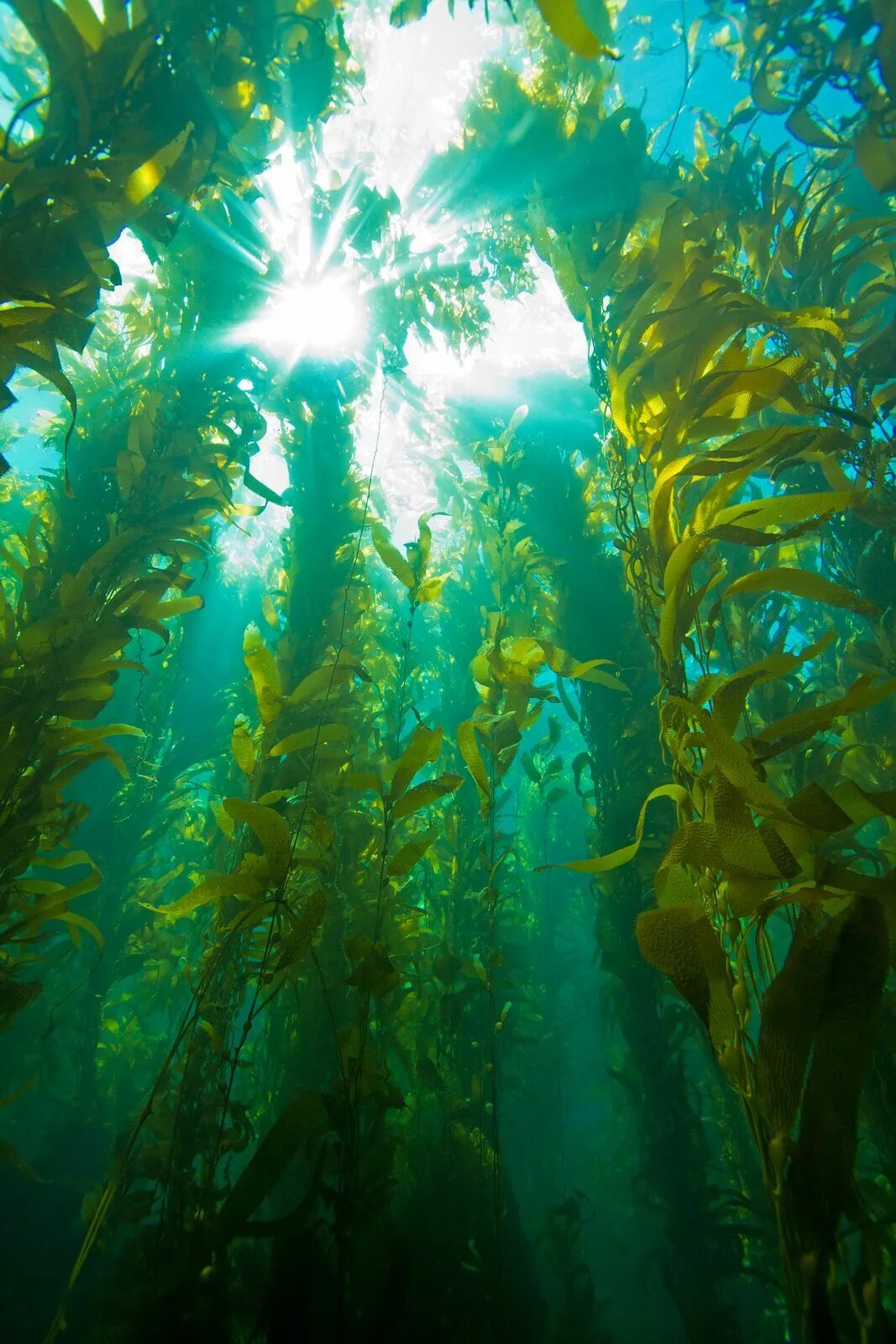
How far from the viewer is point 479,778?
1733 millimetres

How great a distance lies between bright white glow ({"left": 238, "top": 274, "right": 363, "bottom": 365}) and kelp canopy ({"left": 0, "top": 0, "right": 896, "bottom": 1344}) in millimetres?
29

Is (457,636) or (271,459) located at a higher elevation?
(271,459)

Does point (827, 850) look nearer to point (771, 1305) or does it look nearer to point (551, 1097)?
point (771, 1305)

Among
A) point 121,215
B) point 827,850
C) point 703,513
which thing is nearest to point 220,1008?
point 827,850

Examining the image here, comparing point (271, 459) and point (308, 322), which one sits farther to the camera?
point (271, 459)

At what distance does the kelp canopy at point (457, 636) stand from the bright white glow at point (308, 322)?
0.03 meters

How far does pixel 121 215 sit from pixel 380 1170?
115 inches

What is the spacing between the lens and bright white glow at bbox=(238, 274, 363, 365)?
3.07 metres

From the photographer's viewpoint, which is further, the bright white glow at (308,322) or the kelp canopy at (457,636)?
the bright white glow at (308,322)

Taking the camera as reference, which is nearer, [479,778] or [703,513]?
[703,513]

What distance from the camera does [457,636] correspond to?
17.7 feet

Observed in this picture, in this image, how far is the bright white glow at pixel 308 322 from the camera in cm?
307

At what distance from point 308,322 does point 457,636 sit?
296 centimetres

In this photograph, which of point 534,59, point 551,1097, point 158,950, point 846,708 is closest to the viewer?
point 846,708
